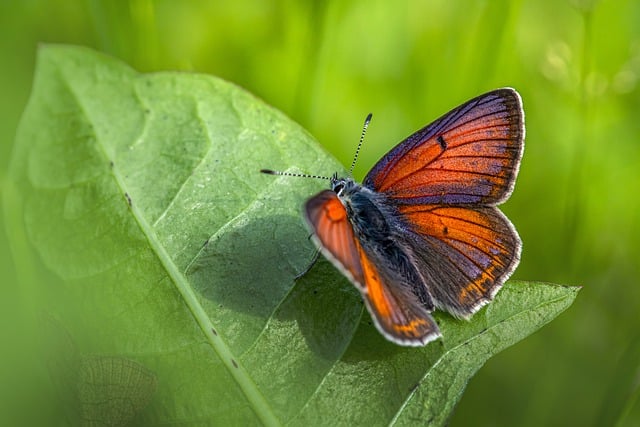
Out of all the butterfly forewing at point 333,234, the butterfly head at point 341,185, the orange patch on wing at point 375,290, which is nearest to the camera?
the butterfly forewing at point 333,234

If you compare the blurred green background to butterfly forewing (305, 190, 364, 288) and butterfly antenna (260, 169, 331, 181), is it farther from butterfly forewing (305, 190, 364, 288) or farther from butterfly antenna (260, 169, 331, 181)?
butterfly forewing (305, 190, 364, 288)

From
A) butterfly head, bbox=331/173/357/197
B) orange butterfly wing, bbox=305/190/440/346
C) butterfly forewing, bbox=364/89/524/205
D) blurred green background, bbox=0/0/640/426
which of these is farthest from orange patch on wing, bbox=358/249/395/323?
blurred green background, bbox=0/0/640/426

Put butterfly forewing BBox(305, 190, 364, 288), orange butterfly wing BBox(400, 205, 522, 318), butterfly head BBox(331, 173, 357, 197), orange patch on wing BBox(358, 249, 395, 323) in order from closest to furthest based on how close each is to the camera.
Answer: butterfly forewing BBox(305, 190, 364, 288)
orange patch on wing BBox(358, 249, 395, 323)
orange butterfly wing BBox(400, 205, 522, 318)
butterfly head BBox(331, 173, 357, 197)

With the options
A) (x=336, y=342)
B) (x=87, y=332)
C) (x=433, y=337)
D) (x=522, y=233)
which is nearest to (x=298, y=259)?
(x=336, y=342)

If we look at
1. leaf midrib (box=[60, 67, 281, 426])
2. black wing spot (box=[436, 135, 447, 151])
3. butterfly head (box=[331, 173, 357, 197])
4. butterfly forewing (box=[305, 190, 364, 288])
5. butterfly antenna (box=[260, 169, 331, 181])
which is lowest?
leaf midrib (box=[60, 67, 281, 426])

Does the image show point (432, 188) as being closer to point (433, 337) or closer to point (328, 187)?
point (328, 187)

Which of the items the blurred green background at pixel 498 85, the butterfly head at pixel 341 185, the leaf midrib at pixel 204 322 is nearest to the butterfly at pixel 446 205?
the butterfly head at pixel 341 185

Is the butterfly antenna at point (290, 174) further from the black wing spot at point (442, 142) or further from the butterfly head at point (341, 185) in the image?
the black wing spot at point (442, 142)
